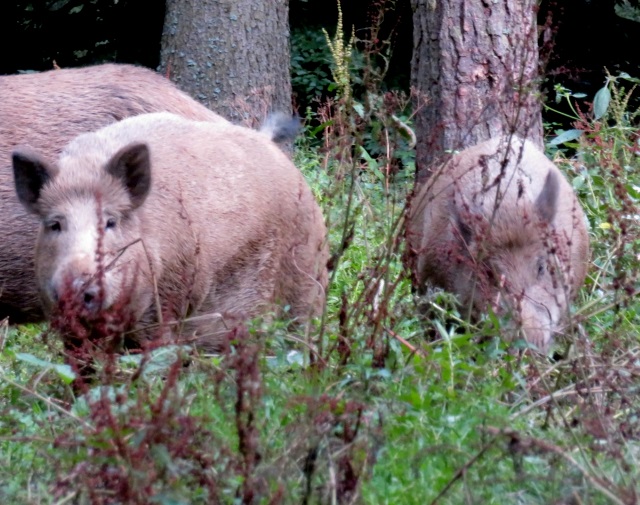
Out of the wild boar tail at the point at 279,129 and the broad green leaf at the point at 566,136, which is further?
the broad green leaf at the point at 566,136

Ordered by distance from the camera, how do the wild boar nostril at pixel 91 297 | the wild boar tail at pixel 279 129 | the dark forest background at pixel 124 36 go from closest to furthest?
the wild boar nostril at pixel 91 297
the wild boar tail at pixel 279 129
the dark forest background at pixel 124 36

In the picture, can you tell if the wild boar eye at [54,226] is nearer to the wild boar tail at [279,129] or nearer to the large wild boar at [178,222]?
the large wild boar at [178,222]

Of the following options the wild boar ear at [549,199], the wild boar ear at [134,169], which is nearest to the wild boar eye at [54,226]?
the wild boar ear at [134,169]

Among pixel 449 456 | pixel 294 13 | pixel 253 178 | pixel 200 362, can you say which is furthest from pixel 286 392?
pixel 294 13

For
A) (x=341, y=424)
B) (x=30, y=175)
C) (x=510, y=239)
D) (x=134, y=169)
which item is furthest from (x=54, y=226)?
(x=510, y=239)

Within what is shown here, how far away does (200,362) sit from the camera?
380 cm

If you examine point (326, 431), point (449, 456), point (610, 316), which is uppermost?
point (326, 431)

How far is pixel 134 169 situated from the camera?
16.0 feet

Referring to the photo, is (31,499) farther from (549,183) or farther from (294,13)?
(294,13)

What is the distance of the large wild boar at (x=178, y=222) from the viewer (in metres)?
4.70

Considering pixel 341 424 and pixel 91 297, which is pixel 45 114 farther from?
pixel 341 424

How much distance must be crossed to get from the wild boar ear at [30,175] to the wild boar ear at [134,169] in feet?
0.88

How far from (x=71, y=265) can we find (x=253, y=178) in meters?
1.42

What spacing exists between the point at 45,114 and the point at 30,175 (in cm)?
125
